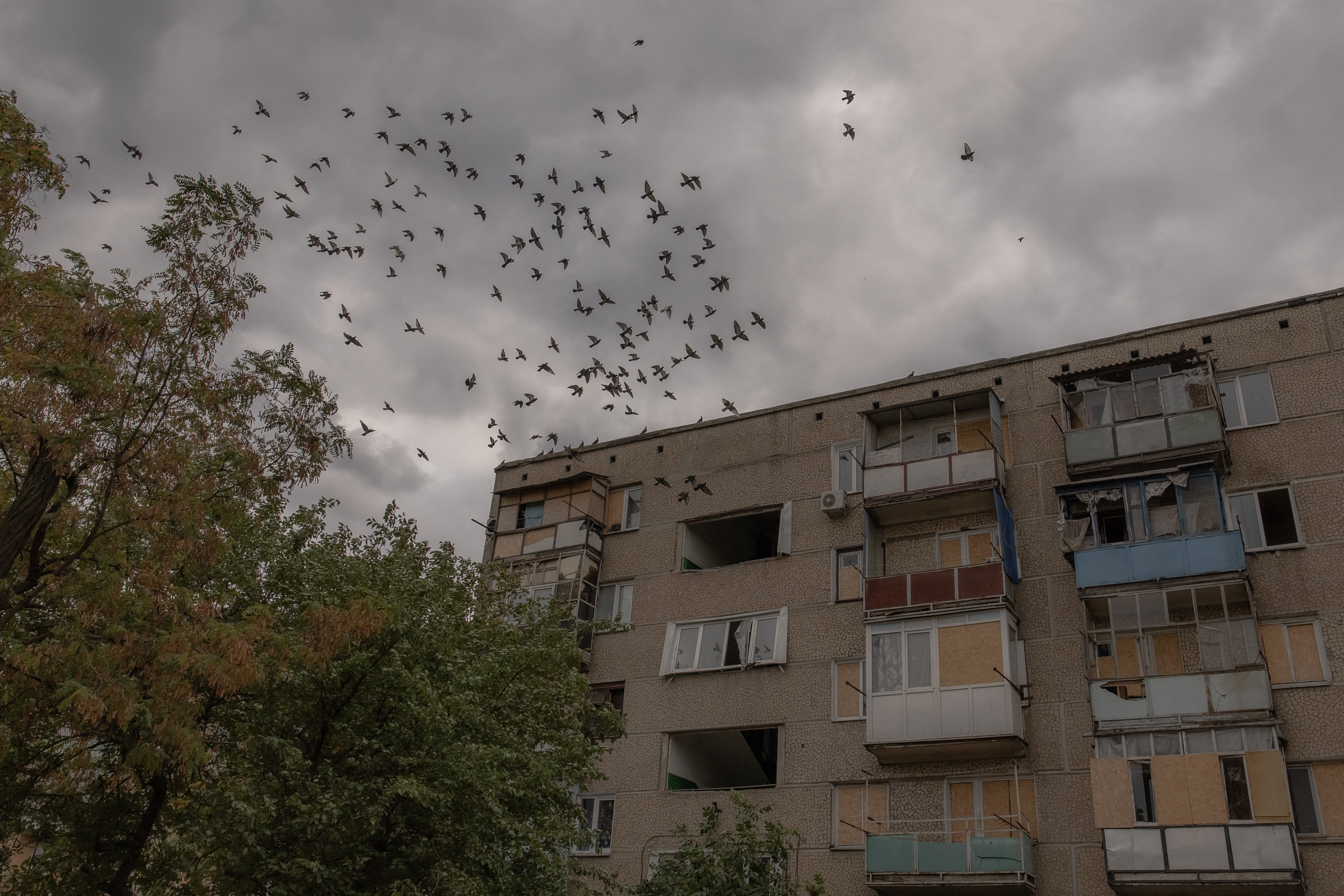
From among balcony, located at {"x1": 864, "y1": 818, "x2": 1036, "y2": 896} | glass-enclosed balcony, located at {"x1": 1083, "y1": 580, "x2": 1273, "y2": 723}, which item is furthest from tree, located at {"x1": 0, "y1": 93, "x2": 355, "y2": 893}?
glass-enclosed balcony, located at {"x1": 1083, "y1": 580, "x2": 1273, "y2": 723}

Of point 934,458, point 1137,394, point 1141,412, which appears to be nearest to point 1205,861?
point 1141,412

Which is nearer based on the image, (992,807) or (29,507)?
(29,507)

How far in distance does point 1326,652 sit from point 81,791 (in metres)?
20.7

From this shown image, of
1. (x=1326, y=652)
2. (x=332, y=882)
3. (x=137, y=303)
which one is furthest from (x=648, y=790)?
(x=137, y=303)

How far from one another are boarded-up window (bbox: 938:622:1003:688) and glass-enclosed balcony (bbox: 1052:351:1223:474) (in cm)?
410

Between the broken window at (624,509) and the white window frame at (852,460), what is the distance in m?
5.71

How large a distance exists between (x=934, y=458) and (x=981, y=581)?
11.0 feet

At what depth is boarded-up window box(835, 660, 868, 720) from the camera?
2272 centimetres

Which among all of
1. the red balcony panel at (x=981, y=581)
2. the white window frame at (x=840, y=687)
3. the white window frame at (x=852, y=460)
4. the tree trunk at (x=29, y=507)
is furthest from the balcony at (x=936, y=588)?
the tree trunk at (x=29, y=507)

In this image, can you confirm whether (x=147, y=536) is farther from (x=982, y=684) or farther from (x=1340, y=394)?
(x=1340, y=394)

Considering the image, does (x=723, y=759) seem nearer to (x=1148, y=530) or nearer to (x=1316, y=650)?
(x=1148, y=530)

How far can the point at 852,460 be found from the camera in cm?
2634

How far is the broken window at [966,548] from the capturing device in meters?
23.0

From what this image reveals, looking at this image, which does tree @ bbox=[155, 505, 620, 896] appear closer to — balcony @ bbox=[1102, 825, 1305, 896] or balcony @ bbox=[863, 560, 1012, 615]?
balcony @ bbox=[863, 560, 1012, 615]
